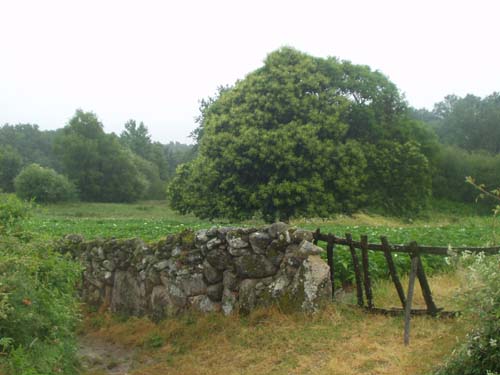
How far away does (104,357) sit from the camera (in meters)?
9.24

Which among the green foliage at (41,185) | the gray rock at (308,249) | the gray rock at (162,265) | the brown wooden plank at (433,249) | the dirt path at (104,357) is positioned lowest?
the dirt path at (104,357)

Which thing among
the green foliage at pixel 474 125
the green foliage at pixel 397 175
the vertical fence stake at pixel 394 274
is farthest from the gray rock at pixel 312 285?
the green foliage at pixel 474 125

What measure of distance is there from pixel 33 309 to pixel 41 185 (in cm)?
5114

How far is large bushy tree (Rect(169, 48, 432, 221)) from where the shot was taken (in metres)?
21.7

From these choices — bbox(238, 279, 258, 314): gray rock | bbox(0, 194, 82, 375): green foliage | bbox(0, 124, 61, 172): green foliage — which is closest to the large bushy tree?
bbox(238, 279, 258, 314): gray rock

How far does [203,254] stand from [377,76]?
63.9ft

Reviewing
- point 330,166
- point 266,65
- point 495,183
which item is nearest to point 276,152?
point 330,166

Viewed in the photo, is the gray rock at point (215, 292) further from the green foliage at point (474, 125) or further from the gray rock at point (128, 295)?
the green foliage at point (474, 125)

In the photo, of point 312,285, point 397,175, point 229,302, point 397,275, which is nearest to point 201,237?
point 229,302

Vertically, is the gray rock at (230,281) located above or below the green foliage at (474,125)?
below

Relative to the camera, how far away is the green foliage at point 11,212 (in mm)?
6699

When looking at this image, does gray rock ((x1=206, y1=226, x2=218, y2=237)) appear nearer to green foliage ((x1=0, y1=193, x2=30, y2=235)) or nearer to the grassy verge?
the grassy verge

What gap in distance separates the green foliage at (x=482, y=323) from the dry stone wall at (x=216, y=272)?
12.1 feet

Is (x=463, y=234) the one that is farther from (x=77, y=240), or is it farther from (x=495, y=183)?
(x=495, y=183)
